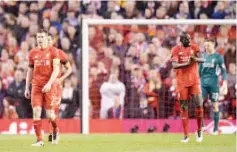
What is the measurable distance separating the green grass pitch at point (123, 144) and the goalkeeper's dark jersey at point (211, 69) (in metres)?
1.28

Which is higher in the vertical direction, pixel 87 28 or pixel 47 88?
pixel 87 28

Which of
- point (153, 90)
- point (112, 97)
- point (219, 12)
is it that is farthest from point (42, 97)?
point (219, 12)

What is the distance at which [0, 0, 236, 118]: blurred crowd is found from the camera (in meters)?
19.2

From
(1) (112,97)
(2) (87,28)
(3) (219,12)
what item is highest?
Result: (3) (219,12)

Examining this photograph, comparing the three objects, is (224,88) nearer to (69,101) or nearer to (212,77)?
(212,77)

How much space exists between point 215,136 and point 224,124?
244 cm

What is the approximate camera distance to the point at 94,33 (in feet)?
66.4

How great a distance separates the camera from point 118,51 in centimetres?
1969

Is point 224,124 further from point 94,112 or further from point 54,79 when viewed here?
point 54,79

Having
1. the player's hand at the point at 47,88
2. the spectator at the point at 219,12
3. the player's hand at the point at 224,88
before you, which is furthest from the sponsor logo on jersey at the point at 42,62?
the spectator at the point at 219,12

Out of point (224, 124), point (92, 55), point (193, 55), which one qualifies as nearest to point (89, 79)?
point (92, 55)

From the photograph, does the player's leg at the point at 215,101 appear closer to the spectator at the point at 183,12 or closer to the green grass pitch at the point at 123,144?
the green grass pitch at the point at 123,144

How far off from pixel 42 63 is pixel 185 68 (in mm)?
2655

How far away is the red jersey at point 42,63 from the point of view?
13.6 m
